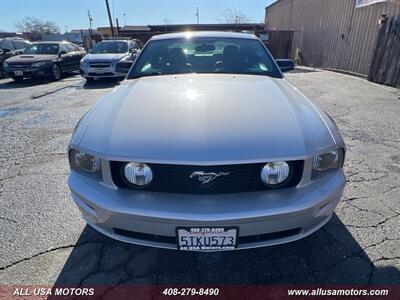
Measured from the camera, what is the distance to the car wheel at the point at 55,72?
11.9 metres

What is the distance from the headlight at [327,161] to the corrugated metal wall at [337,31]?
32.2ft

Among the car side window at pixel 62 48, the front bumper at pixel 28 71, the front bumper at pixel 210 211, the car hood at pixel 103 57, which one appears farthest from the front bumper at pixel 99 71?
the front bumper at pixel 210 211

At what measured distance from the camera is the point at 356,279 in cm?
209

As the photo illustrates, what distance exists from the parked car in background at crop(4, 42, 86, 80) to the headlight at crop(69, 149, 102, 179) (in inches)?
437

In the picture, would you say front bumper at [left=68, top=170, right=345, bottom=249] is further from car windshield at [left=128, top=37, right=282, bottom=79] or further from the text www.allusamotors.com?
car windshield at [left=128, top=37, right=282, bottom=79]

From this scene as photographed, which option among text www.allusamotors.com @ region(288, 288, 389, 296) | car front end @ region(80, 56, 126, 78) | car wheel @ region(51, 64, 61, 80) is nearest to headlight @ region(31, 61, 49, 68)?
car wheel @ region(51, 64, 61, 80)

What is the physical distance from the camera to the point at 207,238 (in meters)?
1.78

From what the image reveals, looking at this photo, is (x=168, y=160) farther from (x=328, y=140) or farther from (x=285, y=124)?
(x=328, y=140)

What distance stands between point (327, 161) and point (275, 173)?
0.42m

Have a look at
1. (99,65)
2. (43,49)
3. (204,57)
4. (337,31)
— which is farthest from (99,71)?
(337,31)

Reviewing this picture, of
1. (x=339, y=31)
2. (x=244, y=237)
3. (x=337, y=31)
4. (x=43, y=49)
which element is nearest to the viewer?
(x=244, y=237)

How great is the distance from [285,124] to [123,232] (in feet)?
4.16

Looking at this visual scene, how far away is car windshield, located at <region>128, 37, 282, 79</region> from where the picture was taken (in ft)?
10.9

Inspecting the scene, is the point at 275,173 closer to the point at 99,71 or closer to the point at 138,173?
the point at 138,173
